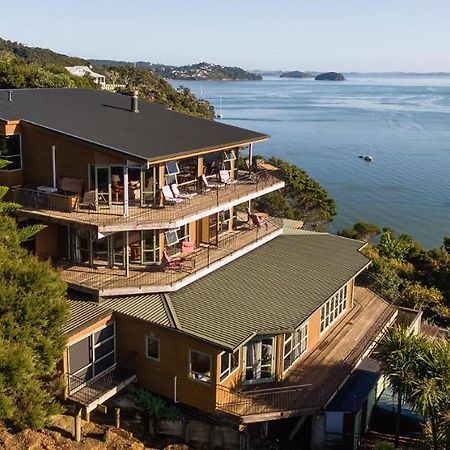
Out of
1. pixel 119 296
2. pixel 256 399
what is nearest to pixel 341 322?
pixel 256 399

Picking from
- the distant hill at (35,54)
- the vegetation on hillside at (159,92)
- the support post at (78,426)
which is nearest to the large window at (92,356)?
the support post at (78,426)

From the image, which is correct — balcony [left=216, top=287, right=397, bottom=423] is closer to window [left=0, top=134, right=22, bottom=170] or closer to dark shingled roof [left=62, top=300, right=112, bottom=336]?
dark shingled roof [left=62, top=300, right=112, bottom=336]

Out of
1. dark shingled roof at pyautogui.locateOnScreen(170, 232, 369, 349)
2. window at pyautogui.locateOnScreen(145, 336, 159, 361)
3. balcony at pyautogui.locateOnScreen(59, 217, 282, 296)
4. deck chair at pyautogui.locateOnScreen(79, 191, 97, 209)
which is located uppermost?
deck chair at pyautogui.locateOnScreen(79, 191, 97, 209)

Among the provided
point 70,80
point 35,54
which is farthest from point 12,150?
point 35,54

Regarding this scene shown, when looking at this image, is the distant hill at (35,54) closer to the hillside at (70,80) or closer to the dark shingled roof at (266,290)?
the hillside at (70,80)

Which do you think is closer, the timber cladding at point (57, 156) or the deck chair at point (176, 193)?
the timber cladding at point (57, 156)

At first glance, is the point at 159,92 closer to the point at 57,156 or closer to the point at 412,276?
the point at 412,276

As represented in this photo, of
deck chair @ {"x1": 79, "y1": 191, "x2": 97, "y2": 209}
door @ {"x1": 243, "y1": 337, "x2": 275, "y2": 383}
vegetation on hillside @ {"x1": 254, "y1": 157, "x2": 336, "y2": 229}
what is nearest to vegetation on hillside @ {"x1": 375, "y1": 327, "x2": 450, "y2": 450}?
door @ {"x1": 243, "y1": 337, "x2": 275, "y2": 383}
